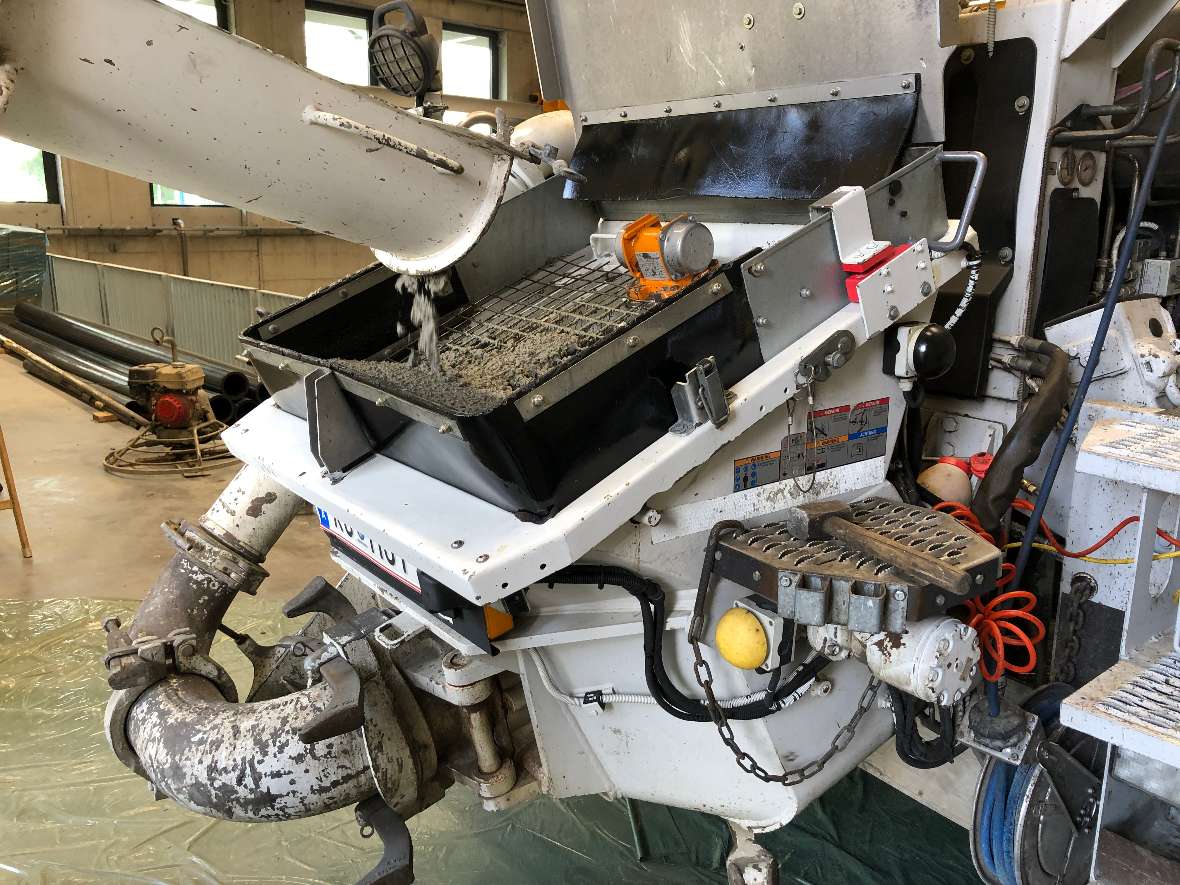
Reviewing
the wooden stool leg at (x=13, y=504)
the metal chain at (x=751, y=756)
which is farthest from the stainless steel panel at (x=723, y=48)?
the wooden stool leg at (x=13, y=504)

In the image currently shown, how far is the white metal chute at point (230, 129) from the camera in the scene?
1339mm

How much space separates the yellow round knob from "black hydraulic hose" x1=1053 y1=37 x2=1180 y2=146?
3.76 feet

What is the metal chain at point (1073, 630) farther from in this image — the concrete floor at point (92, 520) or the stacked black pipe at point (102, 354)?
the stacked black pipe at point (102, 354)

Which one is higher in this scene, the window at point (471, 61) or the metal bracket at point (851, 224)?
the window at point (471, 61)

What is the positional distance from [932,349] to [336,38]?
1115 centimetres

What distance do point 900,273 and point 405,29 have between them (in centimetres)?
109

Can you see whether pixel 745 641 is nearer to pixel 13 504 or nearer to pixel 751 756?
pixel 751 756

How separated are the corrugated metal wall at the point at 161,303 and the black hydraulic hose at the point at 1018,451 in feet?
17.2

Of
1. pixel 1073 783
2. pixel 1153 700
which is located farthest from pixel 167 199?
pixel 1153 700

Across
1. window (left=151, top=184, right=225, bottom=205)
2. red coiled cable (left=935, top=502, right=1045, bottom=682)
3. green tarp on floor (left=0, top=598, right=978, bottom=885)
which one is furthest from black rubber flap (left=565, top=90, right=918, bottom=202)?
window (left=151, top=184, right=225, bottom=205)

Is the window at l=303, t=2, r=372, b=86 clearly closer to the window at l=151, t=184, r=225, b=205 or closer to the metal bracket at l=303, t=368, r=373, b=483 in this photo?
the window at l=151, t=184, r=225, b=205

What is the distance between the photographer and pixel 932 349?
5.71 ft

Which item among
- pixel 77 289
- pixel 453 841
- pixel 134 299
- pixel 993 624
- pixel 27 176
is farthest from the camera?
pixel 27 176

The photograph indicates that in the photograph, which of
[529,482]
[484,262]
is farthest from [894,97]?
[529,482]
